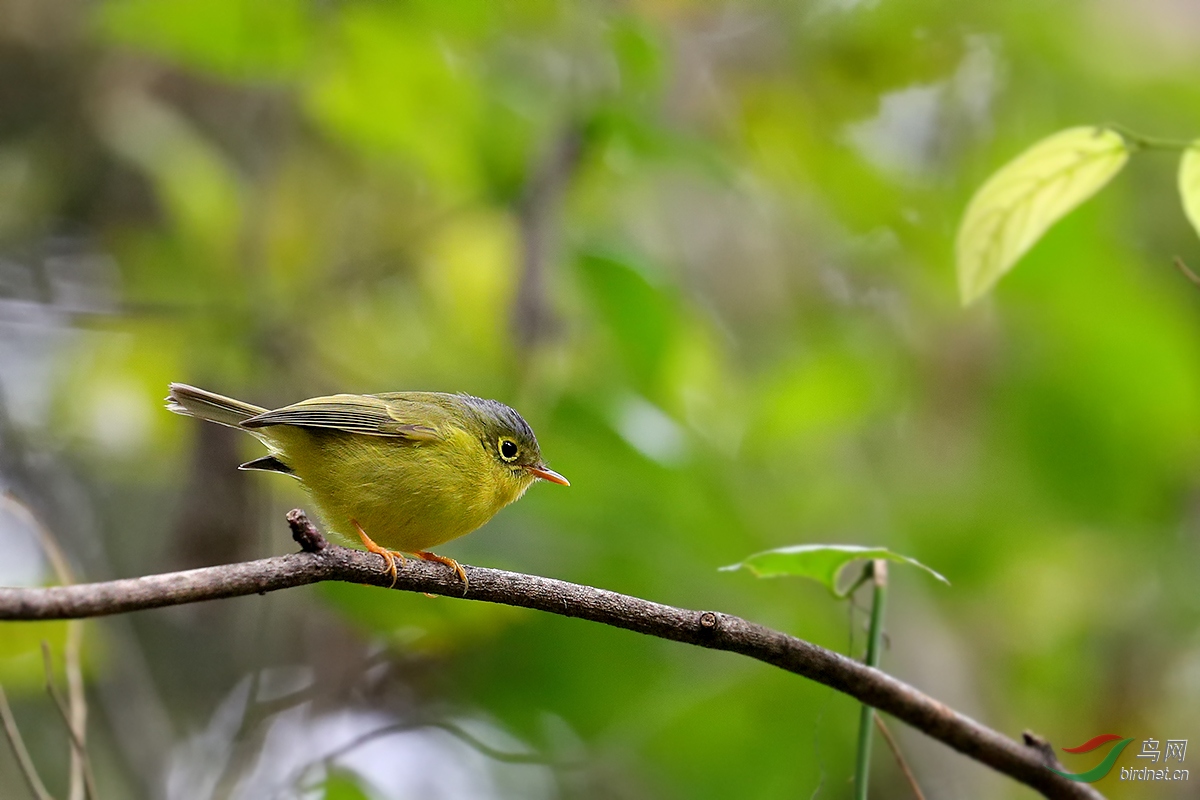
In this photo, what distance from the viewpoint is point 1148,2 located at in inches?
225

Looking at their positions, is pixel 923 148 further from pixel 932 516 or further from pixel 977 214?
pixel 977 214

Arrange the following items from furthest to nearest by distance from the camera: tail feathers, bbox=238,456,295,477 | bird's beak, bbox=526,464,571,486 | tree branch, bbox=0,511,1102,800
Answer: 1. bird's beak, bbox=526,464,571,486
2. tail feathers, bbox=238,456,295,477
3. tree branch, bbox=0,511,1102,800

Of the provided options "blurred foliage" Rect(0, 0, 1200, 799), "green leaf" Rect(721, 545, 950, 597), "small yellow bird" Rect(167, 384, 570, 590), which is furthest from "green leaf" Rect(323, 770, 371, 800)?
"green leaf" Rect(721, 545, 950, 597)

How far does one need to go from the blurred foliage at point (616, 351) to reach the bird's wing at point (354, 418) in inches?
21.9

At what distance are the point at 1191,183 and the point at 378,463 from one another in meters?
2.02

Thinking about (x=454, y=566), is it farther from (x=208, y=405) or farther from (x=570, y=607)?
(x=208, y=405)

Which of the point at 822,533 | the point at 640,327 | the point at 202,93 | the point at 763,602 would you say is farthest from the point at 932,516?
the point at 202,93

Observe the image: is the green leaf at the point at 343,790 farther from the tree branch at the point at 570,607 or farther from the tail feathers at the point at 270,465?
the tree branch at the point at 570,607

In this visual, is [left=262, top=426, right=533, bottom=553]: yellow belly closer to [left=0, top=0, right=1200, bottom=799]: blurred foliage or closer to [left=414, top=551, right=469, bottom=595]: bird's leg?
[left=414, top=551, right=469, bottom=595]: bird's leg

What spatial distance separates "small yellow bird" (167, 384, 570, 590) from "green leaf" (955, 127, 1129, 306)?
143 centimetres

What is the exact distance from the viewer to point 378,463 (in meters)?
2.98

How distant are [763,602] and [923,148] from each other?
288cm

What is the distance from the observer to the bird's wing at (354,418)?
2922 mm

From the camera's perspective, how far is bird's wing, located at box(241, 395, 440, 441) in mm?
2922
